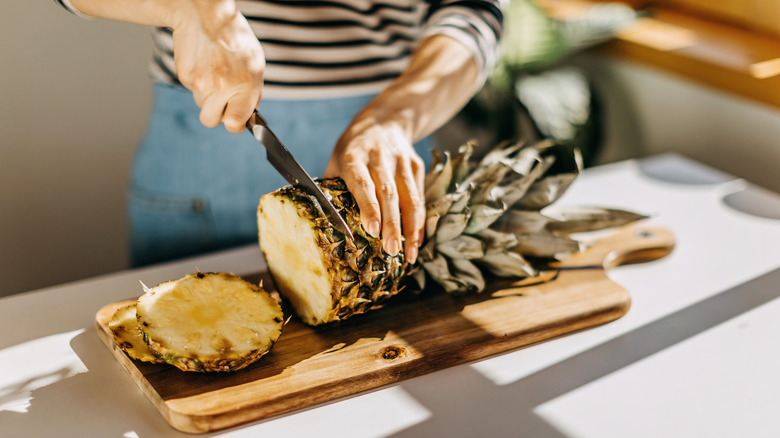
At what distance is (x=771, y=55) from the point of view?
2.02m

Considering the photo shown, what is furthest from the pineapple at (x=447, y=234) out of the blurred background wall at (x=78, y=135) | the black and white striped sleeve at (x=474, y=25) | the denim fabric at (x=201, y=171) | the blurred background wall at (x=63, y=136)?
the blurred background wall at (x=63, y=136)

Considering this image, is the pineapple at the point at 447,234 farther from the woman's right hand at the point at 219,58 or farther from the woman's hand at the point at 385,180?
the woman's right hand at the point at 219,58

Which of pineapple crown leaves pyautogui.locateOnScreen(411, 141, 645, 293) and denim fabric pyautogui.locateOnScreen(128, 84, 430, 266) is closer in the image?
pineapple crown leaves pyautogui.locateOnScreen(411, 141, 645, 293)

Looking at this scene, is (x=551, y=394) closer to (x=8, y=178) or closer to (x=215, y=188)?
(x=215, y=188)

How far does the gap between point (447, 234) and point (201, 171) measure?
61 cm

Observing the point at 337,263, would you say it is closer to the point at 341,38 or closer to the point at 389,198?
the point at 389,198

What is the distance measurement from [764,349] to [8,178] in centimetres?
186

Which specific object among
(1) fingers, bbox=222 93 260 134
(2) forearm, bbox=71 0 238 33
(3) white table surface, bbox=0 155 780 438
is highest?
(2) forearm, bbox=71 0 238 33

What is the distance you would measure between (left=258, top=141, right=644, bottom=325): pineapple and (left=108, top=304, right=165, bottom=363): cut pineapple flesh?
24 cm

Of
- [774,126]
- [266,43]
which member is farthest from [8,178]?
[774,126]

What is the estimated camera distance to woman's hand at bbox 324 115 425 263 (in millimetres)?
1107

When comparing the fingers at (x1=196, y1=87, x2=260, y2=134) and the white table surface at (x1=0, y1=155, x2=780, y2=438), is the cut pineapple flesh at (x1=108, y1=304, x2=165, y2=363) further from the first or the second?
the fingers at (x1=196, y1=87, x2=260, y2=134)

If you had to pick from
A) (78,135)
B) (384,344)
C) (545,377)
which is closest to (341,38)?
(384,344)

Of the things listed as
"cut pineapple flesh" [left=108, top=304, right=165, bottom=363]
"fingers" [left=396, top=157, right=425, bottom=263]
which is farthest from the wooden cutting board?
"fingers" [left=396, top=157, right=425, bottom=263]
